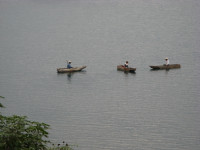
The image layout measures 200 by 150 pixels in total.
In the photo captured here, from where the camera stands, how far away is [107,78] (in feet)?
139

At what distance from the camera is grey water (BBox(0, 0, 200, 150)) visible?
2933cm

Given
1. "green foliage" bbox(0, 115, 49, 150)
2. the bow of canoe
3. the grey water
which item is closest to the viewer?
"green foliage" bbox(0, 115, 49, 150)

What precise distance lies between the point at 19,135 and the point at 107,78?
1088 inches

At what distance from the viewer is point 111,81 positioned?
136ft

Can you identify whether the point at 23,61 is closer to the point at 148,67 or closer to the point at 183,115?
the point at 148,67

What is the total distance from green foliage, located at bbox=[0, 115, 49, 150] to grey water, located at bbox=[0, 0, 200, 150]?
11.7 metres

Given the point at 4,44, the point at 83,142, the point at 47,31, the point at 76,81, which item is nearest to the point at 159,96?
the point at 76,81

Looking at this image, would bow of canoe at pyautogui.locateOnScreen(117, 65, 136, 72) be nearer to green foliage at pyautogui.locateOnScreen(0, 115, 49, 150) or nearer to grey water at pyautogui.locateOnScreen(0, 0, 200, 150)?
grey water at pyautogui.locateOnScreen(0, 0, 200, 150)

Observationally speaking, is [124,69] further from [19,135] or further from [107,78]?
[19,135]

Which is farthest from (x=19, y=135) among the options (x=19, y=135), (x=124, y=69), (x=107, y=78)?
(x=124, y=69)

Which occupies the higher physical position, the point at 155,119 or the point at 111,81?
the point at 111,81

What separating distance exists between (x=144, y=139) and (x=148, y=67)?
18961 mm

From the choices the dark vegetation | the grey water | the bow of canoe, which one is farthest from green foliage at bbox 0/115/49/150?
the bow of canoe

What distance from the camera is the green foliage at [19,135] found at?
14.7 meters
